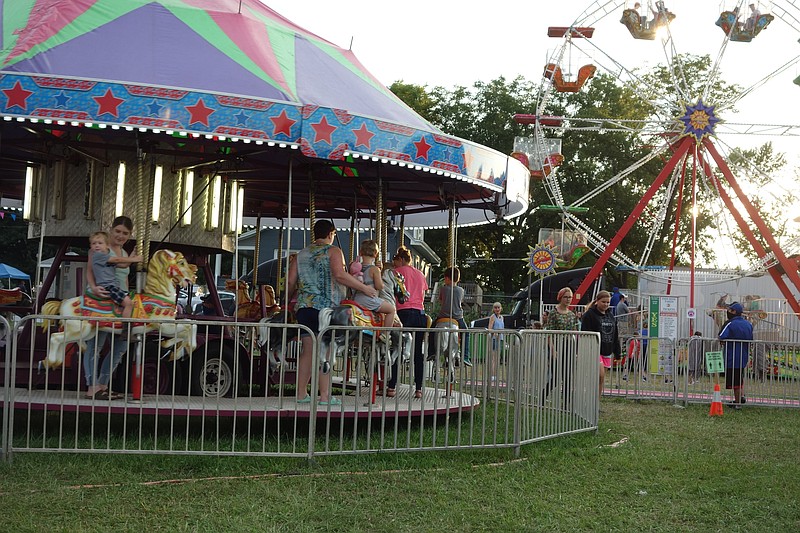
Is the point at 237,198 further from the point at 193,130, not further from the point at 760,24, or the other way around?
the point at 760,24

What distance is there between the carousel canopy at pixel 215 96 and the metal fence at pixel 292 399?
186 centimetres

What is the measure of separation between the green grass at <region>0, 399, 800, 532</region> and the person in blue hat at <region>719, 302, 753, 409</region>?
5.63 m

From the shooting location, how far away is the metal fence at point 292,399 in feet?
23.9

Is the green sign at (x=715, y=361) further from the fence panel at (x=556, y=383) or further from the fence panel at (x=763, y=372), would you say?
the fence panel at (x=556, y=383)

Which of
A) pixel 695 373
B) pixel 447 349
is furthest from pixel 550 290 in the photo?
pixel 447 349

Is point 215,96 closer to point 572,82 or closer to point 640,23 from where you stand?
point 572,82

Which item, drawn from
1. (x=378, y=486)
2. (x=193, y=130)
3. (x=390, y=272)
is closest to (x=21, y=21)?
(x=193, y=130)

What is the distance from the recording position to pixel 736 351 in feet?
46.8

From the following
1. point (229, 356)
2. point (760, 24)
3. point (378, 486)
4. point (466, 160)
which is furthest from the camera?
point (760, 24)

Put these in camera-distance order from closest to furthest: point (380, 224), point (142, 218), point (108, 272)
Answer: point (108, 272), point (142, 218), point (380, 224)

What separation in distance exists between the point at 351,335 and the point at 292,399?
85 centimetres

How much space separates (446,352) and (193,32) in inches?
185

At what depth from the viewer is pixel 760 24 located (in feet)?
83.7

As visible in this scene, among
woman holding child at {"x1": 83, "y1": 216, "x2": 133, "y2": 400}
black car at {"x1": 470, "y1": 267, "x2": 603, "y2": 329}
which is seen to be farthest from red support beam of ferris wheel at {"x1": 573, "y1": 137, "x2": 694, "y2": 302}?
woman holding child at {"x1": 83, "y1": 216, "x2": 133, "y2": 400}
